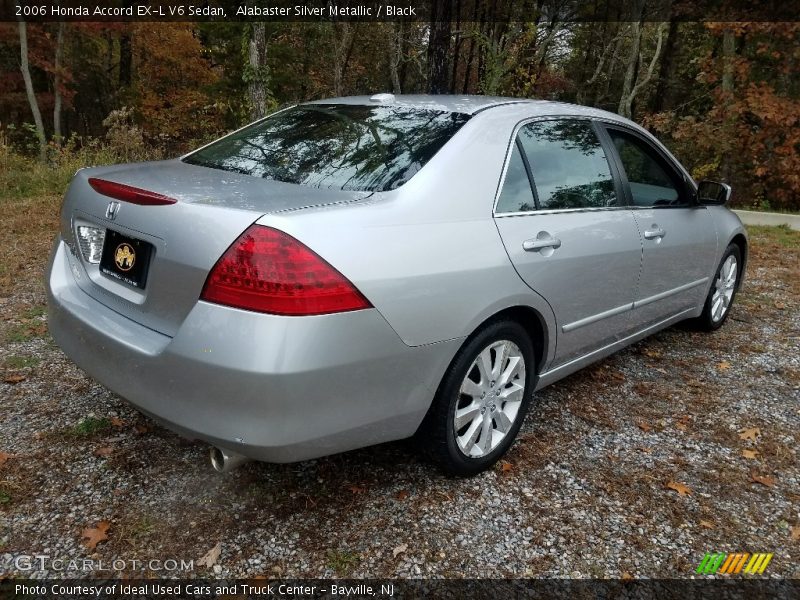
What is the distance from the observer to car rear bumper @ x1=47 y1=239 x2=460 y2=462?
1.83 meters

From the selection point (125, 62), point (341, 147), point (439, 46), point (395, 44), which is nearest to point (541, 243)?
point (341, 147)

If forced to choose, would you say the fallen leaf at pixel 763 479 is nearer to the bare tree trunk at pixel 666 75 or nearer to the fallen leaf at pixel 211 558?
the fallen leaf at pixel 211 558

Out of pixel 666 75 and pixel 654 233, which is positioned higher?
pixel 666 75

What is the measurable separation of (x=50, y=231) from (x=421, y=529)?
240 inches

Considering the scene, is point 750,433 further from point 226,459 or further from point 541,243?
point 226,459

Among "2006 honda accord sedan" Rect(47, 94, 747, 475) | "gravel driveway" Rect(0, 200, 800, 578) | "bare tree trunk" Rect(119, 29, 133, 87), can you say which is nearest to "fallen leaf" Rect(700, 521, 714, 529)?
"gravel driveway" Rect(0, 200, 800, 578)

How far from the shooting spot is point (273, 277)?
6.03 ft

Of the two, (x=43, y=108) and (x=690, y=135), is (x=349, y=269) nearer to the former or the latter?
(x=690, y=135)

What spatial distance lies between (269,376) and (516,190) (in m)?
1.45

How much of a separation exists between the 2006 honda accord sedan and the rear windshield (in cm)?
1

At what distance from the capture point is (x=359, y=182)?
2322mm

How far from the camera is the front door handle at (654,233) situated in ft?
11.2

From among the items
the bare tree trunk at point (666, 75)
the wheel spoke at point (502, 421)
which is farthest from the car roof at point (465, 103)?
the bare tree trunk at point (666, 75)

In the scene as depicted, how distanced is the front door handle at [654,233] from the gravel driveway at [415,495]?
988 millimetres
